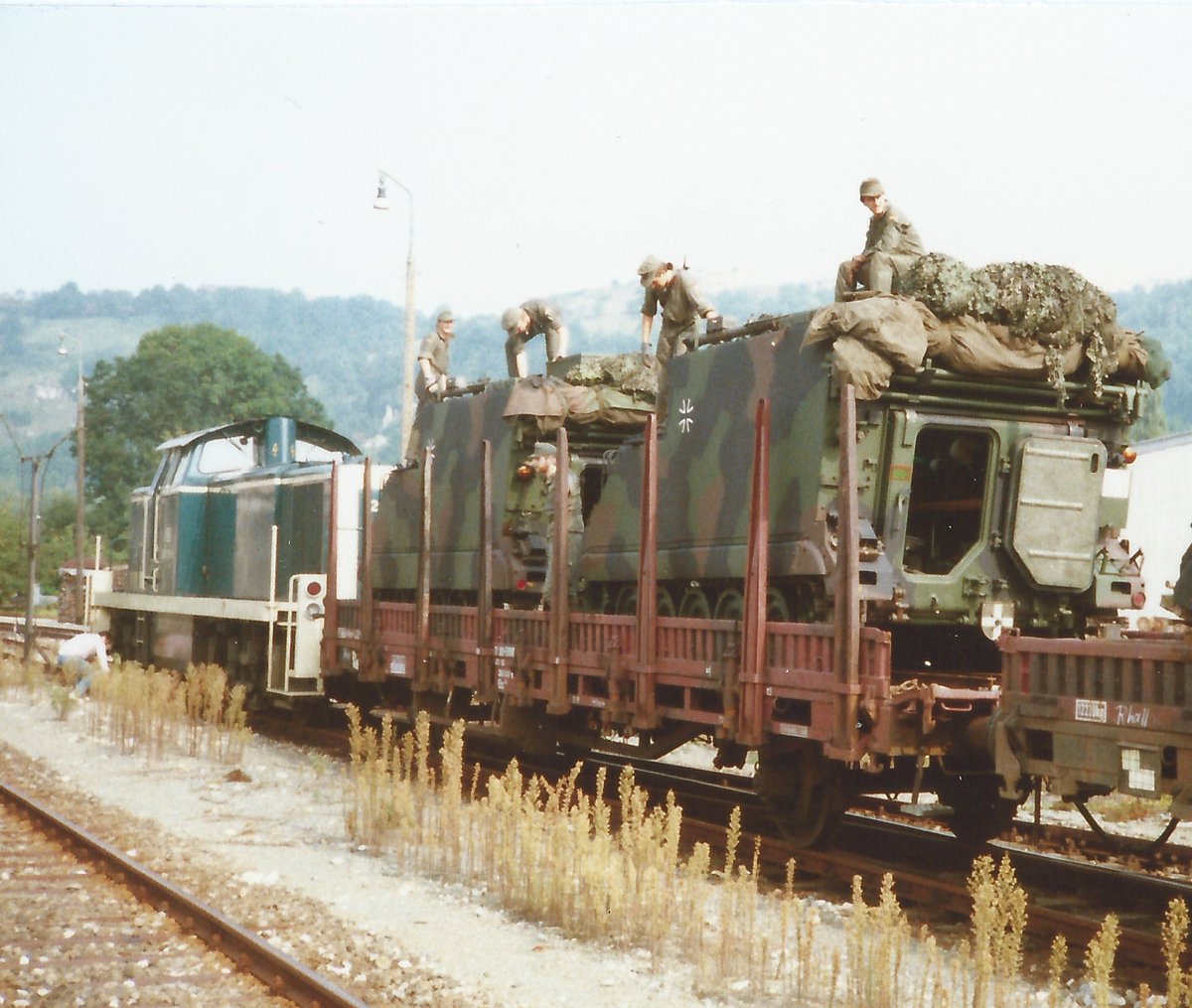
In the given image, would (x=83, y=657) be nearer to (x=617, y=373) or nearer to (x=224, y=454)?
(x=224, y=454)

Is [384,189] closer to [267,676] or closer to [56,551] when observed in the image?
[267,676]

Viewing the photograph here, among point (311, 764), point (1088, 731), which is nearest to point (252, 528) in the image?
point (311, 764)

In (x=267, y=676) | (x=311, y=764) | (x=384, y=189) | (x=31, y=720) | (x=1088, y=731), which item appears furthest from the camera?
(x=384, y=189)

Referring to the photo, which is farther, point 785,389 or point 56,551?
point 56,551

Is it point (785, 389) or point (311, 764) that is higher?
point (785, 389)

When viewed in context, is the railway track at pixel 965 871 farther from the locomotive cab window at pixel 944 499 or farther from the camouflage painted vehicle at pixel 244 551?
the camouflage painted vehicle at pixel 244 551

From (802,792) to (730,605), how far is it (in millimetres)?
1278

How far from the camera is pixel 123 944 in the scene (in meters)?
7.42

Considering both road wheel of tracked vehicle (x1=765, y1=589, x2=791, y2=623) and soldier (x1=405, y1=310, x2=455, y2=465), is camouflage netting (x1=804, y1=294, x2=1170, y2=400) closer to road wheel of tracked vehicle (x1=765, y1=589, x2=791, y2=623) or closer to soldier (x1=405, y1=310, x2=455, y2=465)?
road wheel of tracked vehicle (x1=765, y1=589, x2=791, y2=623)

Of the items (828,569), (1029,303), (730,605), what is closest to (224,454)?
(730,605)

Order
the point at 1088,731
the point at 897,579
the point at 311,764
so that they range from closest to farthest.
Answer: the point at 1088,731 < the point at 897,579 < the point at 311,764

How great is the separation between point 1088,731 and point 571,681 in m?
4.97

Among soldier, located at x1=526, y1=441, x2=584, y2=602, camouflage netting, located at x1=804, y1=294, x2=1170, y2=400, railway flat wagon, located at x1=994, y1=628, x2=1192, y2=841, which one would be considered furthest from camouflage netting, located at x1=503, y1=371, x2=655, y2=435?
railway flat wagon, located at x1=994, y1=628, x2=1192, y2=841

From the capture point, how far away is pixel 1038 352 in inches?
376
